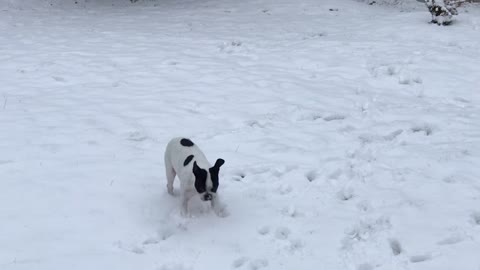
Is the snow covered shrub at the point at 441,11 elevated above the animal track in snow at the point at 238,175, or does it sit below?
above

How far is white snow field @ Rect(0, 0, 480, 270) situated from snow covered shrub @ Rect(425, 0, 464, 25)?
374 mm

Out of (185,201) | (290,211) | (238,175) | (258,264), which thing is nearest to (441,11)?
(238,175)

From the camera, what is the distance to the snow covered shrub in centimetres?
1470

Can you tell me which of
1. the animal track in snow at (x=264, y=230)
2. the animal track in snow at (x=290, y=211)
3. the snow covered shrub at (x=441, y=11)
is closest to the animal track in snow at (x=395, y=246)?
the animal track in snow at (x=290, y=211)

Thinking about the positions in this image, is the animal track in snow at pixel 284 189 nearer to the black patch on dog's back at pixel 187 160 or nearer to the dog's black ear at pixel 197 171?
the black patch on dog's back at pixel 187 160

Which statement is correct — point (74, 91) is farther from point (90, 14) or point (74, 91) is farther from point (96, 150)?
point (90, 14)

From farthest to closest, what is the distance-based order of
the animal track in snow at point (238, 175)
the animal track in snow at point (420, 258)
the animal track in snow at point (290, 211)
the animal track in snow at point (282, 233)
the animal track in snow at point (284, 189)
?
the animal track in snow at point (238, 175) < the animal track in snow at point (284, 189) < the animal track in snow at point (290, 211) < the animal track in snow at point (282, 233) < the animal track in snow at point (420, 258)

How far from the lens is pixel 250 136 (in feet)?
28.4

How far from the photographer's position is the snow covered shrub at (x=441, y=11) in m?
14.7

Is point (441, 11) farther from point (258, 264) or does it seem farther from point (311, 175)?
point (258, 264)

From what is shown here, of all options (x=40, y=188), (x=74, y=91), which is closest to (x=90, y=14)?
(x=74, y=91)

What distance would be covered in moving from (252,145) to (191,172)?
2464 millimetres

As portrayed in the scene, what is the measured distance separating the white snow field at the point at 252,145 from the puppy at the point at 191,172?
27cm

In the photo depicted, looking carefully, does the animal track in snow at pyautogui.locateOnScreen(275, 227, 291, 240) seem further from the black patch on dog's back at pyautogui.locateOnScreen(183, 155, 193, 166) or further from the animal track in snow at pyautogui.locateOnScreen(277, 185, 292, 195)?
the black patch on dog's back at pyautogui.locateOnScreen(183, 155, 193, 166)
